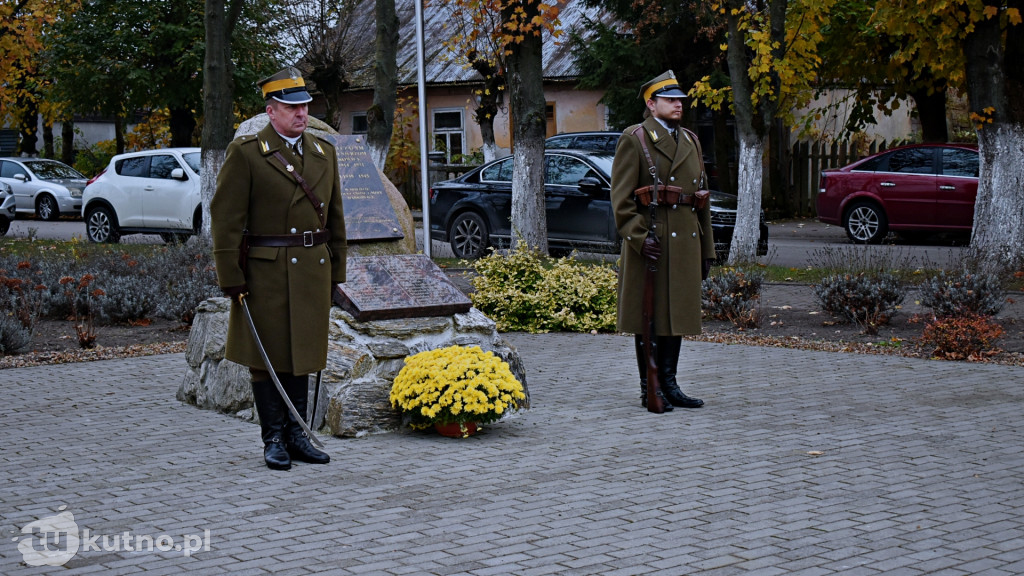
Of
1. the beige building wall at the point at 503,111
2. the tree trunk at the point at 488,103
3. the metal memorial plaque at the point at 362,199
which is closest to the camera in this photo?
the metal memorial plaque at the point at 362,199

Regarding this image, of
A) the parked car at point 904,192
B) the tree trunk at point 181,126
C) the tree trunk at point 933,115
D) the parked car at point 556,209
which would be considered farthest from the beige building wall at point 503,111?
the parked car at point 556,209

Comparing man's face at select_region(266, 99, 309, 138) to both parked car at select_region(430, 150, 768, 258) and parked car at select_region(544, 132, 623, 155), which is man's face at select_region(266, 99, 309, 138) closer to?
parked car at select_region(430, 150, 768, 258)

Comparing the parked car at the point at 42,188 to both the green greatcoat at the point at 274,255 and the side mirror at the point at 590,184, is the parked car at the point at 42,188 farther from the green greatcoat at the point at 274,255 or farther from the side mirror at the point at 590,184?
the green greatcoat at the point at 274,255

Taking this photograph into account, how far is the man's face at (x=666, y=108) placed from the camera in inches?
304

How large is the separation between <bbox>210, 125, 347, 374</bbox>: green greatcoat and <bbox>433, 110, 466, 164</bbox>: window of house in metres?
29.7

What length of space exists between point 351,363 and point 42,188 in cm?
2571

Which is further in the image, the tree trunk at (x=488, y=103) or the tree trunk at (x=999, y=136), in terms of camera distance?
the tree trunk at (x=488, y=103)

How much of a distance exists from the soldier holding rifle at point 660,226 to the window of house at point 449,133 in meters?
28.3

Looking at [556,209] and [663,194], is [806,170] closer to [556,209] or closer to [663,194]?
[556,209]

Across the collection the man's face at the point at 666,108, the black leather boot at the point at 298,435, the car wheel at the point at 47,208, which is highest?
the man's face at the point at 666,108

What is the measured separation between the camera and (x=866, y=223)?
70.2 ft

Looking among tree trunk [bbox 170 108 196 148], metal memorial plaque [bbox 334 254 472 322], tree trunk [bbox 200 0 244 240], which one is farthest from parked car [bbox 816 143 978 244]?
tree trunk [bbox 170 108 196 148]

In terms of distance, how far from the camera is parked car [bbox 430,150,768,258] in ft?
58.5

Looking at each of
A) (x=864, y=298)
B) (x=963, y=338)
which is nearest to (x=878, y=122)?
(x=864, y=298)
